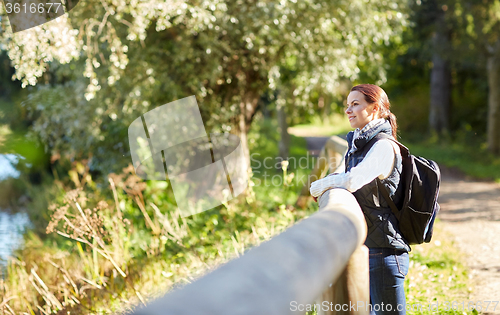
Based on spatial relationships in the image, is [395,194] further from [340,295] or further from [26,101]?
[26,101]

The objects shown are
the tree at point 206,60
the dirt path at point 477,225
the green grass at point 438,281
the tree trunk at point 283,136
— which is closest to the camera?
the green grass at point 438,281

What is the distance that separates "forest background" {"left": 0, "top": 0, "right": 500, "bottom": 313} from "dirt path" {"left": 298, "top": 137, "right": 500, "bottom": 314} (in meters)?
0.27

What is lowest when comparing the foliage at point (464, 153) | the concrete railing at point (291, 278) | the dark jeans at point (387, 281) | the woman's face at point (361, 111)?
the foliage at point (464, 153)

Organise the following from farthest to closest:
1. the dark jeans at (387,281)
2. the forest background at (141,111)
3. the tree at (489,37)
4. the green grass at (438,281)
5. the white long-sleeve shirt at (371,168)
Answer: the tree at (489,37)
the forest background at (141,111)
the green grass at (438,281)
the dark jeans at (387,281)
the white long-sleeve shirt at (371,168)

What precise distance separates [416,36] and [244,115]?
12322mm

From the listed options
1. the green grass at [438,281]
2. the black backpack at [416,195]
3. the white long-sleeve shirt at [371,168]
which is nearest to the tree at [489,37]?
the green grass at [438,281]

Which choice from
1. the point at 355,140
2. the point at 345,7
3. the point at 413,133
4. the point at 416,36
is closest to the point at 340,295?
the point at 355,140

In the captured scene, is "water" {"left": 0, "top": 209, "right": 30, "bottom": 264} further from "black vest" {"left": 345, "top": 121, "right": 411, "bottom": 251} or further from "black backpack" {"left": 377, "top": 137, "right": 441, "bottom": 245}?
"black backpack" {"left": 377, "top": 137, "right": 441, "bottom": 245}

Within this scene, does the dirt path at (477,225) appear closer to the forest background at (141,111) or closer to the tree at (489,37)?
the forest background at (141,111)

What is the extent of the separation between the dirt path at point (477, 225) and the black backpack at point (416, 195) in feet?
6.84

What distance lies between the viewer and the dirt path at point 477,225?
4213mm

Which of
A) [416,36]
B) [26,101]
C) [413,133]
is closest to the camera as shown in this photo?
[26,101]

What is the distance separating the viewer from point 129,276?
173 inches

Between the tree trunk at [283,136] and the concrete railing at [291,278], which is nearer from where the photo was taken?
the concrete railing at [291,278]
